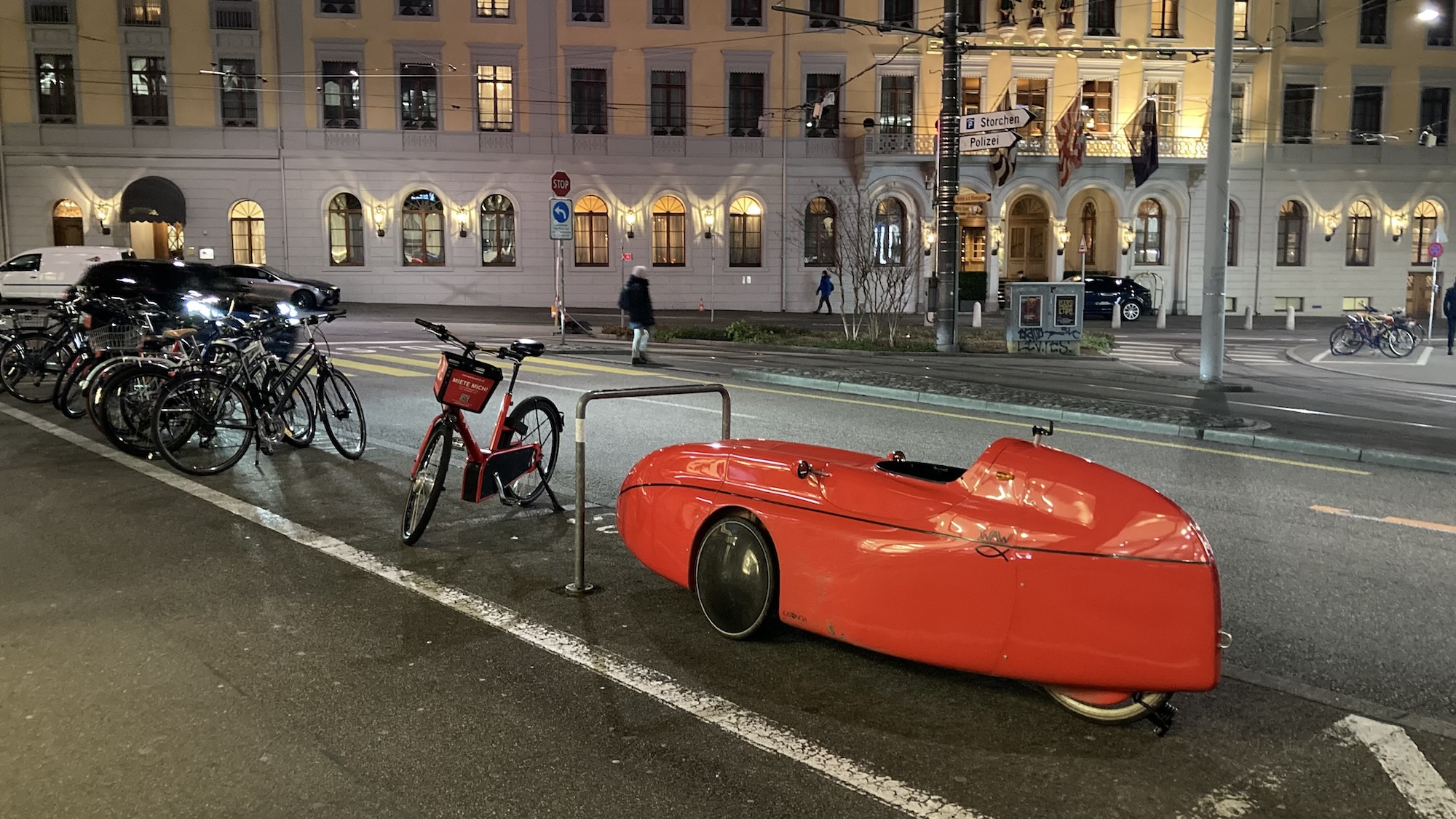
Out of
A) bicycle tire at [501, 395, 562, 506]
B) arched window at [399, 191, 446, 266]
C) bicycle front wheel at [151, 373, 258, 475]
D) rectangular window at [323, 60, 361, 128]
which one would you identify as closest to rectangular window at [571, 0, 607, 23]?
rectangular window at [323, 60, 361, 128]

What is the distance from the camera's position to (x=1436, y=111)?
4294cm

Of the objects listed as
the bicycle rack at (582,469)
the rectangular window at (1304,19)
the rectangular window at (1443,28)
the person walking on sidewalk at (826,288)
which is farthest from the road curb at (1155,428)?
the rectangular window at (1443,28)

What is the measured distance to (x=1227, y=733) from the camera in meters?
4.37

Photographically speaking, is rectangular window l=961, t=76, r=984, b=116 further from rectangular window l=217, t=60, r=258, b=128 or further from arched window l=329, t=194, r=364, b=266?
rectangular window l=217, t=60, r=258, b=128

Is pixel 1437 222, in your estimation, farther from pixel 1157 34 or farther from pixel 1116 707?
pixel 1116 707

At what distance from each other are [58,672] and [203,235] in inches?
1470

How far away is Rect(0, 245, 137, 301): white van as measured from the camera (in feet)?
103

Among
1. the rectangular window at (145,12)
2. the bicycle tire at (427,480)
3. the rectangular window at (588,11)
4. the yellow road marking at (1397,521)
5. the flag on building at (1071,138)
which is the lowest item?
the yellow road marking at (1397,521)

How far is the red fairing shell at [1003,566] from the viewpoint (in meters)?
4.15

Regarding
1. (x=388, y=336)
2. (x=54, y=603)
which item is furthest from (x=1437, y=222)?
(x=54, y=603)

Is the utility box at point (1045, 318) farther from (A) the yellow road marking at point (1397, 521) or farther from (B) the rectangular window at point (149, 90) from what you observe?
(B) the rectangular window at point (149, 90)

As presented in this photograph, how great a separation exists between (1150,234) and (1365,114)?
9.30m

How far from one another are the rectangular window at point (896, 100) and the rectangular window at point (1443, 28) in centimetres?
2054

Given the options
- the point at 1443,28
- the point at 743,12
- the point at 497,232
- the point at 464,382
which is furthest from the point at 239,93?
the point at 1443,28
